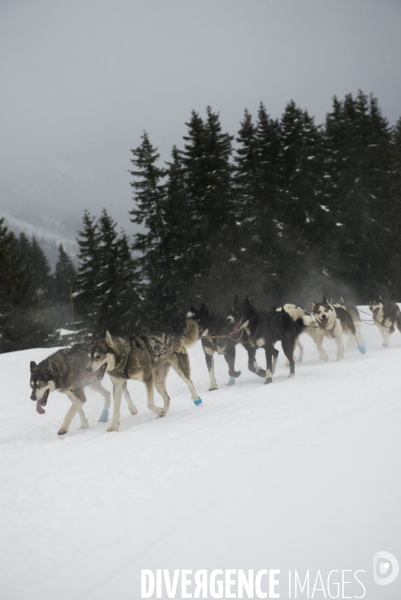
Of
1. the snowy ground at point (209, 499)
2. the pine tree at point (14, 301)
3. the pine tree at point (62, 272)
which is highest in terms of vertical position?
the pine tree at point (62, 272)

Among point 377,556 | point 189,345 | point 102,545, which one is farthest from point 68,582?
point 189,345

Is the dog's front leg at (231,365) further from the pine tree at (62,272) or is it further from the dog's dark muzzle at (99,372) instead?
the pine tree at (62,272)

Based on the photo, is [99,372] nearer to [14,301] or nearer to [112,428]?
[112,428]

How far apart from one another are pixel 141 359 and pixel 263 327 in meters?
3.42

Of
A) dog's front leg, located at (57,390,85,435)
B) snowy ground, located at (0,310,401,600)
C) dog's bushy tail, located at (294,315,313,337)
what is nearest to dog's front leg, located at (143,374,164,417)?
snowy ground, located at (0,310,401,600)

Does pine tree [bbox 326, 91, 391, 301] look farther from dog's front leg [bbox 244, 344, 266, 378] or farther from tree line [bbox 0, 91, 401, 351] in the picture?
dog's front leg [bbox 244, 344, 266, 378]

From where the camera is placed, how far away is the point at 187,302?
2544cm

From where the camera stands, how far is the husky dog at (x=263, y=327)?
925 centimetres

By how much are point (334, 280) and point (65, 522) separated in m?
28.0

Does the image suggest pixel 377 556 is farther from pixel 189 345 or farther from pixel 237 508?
pixel 189 345

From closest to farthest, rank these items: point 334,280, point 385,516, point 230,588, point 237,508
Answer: point 230,588 → point 385,516 → point 237,508 → point 334,280

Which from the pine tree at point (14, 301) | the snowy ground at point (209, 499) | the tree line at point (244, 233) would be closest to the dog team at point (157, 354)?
the snowy ground at point (209, 499)

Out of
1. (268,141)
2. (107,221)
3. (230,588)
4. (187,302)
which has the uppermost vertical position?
(268,141)

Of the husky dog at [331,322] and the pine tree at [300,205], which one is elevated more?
the pine tree at [300,205]
